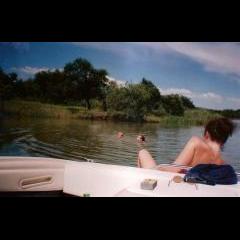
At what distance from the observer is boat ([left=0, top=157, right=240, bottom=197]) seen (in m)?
3.42

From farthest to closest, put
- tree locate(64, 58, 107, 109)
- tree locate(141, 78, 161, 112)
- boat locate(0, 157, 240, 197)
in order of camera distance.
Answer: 1. tree locate(64, 58, 107, 109)
2. tree locate(141, 78, 161, 112)
3. boat locate(0, 157, 240, 197)

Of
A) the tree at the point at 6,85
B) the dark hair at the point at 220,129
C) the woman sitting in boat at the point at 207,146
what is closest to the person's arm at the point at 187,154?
the woman sitting in boat at the point at 207,146

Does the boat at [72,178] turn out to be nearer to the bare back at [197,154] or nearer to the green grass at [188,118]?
the bare back at [197,154]

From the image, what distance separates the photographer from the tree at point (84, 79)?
3.75 m

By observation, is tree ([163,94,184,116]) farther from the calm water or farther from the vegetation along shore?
the calm water

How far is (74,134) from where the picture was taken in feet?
12.5

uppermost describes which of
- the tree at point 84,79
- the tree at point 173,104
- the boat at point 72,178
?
the tree at point 84,79

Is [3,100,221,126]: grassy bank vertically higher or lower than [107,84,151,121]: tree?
lower

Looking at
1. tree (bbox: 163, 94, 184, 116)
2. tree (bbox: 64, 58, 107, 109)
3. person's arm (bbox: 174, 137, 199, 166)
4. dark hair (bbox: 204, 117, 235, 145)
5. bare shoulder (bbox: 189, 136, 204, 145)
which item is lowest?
person's arm (bbox: 174, 137, 199, 166)

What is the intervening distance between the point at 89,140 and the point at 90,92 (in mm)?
405

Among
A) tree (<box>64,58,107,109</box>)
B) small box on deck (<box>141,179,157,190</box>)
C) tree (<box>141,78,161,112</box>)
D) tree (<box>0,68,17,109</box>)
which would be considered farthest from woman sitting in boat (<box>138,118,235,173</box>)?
tree (<box>0,68,17,109</box>)

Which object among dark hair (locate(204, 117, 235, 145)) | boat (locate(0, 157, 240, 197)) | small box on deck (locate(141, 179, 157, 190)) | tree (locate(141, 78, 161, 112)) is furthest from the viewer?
tree (locate(141, 78, 161, 112))
